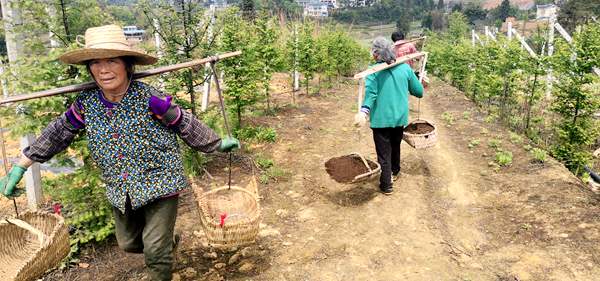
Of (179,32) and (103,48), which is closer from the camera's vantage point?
(103,48)

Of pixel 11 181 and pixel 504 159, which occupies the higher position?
pixel 11 181

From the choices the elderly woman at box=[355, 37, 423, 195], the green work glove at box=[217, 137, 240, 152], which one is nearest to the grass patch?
the elderly woman at box=[355, 37, 423, 195]

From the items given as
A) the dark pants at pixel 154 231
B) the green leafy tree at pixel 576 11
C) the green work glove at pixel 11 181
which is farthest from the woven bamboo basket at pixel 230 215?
the green leafy tree at pixel 576 11

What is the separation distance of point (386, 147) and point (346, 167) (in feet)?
1.89

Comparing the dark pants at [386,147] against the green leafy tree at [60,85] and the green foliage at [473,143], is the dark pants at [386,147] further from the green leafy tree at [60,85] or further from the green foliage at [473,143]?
the green leafy tree at [60,85]

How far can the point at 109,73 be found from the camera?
278cm

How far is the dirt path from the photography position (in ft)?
12.8

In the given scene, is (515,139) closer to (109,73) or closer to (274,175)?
(274,175)

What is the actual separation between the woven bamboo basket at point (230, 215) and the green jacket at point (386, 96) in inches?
73.1

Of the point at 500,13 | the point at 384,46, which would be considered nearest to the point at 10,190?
the point at 384,46

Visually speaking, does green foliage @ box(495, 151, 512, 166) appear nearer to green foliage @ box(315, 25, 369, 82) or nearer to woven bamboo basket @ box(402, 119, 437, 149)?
woven bamboo basket @ box(402, 119, 437, 149)

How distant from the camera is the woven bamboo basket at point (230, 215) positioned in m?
3.34

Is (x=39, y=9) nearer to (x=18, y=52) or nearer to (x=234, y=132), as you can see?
(x=18, y=52)

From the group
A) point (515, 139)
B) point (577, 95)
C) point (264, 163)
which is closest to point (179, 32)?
point (264, 163)
